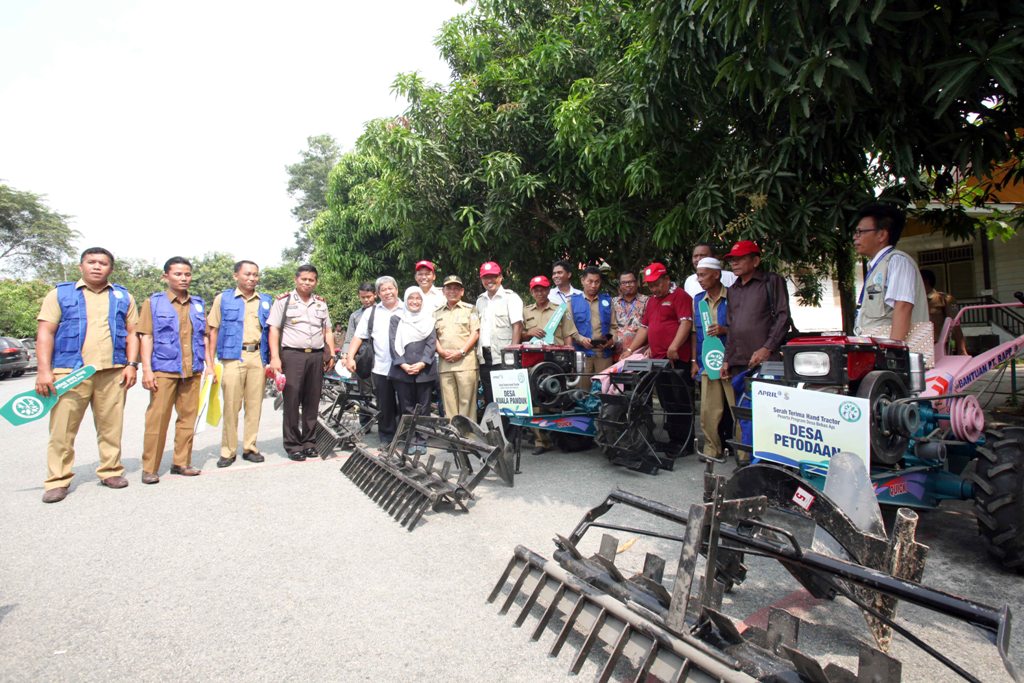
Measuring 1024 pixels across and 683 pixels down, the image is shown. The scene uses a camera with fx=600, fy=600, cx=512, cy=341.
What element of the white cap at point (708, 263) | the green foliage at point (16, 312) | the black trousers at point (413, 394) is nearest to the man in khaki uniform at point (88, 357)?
the black trousers at point (413, 394)

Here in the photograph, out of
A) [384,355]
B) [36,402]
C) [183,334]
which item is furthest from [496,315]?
[36,402]

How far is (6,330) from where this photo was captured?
93.6 feet

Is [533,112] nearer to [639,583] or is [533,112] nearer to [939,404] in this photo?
[939,404]

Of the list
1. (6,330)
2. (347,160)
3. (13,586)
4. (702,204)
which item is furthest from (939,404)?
(6,330)

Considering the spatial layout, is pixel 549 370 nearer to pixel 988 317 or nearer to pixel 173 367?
pixel 173 367

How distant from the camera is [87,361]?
5.14 meters

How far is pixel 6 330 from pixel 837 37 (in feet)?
118

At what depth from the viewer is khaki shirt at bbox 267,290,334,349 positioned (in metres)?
6.43

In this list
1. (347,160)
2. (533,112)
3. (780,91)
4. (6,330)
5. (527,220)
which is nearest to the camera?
(780,91)

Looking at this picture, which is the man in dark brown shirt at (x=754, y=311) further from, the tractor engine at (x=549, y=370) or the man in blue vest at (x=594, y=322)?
the man in blue vest at (x=594, y=322)

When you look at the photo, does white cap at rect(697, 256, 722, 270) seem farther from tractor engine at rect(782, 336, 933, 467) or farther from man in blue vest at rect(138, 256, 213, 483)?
man in blue vest at rect(138, 256, 213, 483)

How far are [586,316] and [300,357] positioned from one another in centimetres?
328

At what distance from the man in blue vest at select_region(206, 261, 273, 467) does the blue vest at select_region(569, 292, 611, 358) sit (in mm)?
3463

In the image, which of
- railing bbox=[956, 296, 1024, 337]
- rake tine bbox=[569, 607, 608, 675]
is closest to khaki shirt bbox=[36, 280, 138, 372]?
rake tine bbox=[569, 607, 608, 675]
